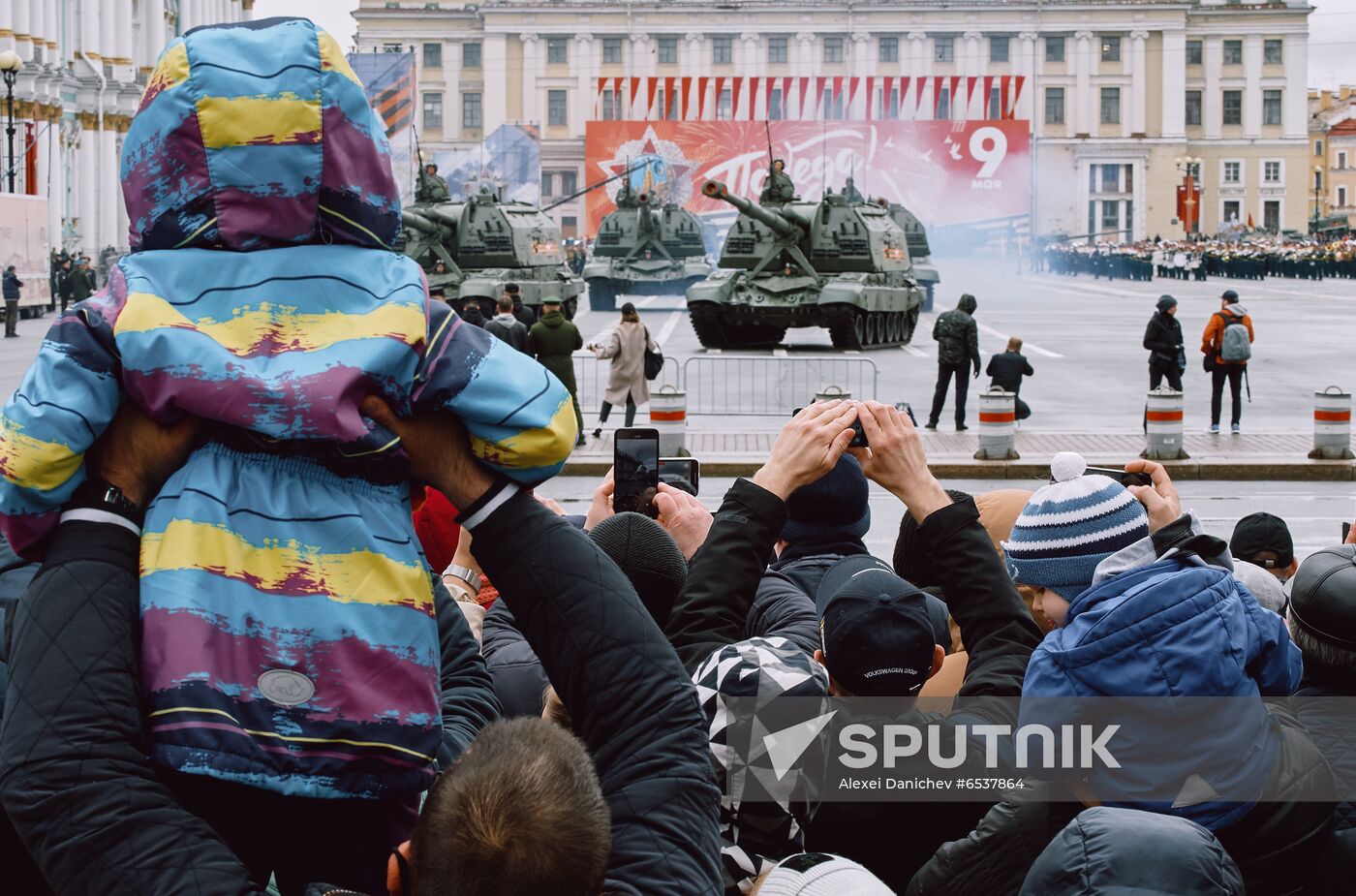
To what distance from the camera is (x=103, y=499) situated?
2.18m

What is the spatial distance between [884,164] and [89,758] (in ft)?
271

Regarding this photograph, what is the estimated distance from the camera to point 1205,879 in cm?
253

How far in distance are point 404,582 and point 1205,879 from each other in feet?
4.11

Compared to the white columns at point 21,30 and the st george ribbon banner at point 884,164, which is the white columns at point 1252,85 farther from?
the white columns at point 21,30

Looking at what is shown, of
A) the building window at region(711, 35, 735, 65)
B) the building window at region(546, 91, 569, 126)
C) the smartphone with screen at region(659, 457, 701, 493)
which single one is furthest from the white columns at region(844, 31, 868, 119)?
the smartphone with screen at region(659, 457, 701, 493)

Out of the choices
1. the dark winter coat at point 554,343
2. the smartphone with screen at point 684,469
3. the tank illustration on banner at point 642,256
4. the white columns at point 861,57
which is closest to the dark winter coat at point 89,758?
the smartphone with screen at point 684,469

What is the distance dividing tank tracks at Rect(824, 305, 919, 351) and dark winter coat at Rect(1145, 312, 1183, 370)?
988 cm

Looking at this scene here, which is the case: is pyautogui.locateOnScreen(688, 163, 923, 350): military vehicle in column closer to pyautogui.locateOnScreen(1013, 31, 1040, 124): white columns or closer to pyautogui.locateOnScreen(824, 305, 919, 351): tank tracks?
pyautogui.locateOnScreen(824, 305, 919, 351): tank tracks

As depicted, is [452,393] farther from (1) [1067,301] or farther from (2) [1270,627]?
(1) [1067,301]

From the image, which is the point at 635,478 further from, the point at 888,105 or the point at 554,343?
the point at 888,105

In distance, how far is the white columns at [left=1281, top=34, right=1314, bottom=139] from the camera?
118 m

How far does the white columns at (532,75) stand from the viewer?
11150 cm

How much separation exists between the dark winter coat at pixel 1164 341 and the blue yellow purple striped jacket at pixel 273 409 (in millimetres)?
18884

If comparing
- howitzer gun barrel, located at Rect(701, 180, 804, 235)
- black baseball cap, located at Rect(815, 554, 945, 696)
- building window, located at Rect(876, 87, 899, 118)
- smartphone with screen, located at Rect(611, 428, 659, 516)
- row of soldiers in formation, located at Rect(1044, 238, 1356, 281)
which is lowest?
black baseball cap, located at Rect(815, 554, 945, 696)
